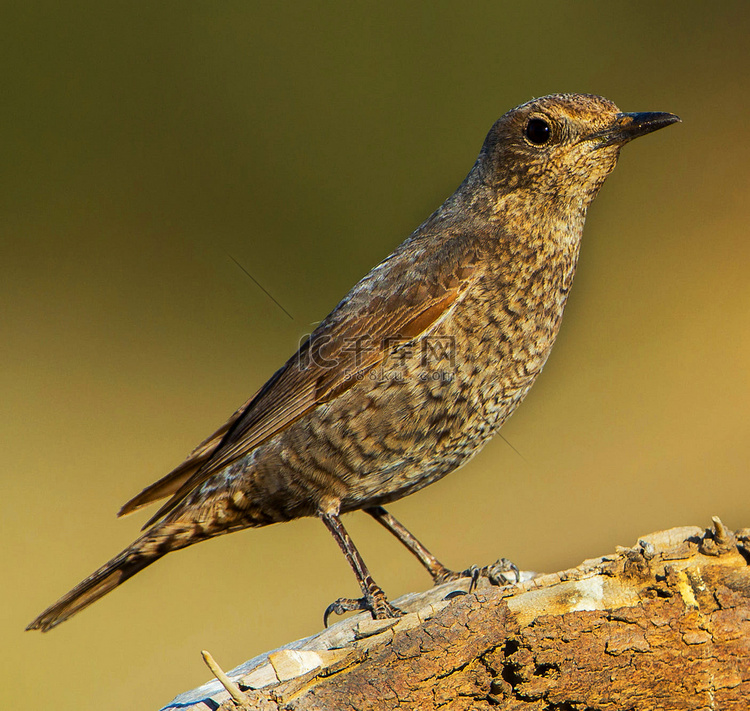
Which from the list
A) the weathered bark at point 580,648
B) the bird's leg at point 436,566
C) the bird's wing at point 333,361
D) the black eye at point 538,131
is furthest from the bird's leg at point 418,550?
the black eye at point 538,131

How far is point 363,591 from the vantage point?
3328 millimetres

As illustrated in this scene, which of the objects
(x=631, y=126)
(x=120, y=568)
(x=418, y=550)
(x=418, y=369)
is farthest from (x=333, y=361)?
(x=631, y=126)

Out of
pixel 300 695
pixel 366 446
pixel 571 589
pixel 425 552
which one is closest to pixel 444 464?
pixel 366 446

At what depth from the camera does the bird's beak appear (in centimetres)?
317

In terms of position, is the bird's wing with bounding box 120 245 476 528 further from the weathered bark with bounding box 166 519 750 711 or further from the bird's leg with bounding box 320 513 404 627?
the weathered bark with bounding box 166 519 750 711

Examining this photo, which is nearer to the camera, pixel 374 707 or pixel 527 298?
pixel 374 707

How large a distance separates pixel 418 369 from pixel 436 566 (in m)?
1.14

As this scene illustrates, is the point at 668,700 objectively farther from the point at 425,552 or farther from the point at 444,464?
the point at 425,552

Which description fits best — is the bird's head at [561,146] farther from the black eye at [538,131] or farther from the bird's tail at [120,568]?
the bird's tail at [120,568]

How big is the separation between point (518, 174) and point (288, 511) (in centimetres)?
182

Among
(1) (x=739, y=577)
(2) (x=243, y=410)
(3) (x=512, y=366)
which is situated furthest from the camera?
(2) (x=243, y=410)

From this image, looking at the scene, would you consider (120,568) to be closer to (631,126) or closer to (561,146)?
(561,146)

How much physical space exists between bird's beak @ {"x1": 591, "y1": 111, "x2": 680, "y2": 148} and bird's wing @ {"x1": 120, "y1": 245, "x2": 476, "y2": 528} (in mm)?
732

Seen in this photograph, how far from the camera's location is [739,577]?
241 centimetres
